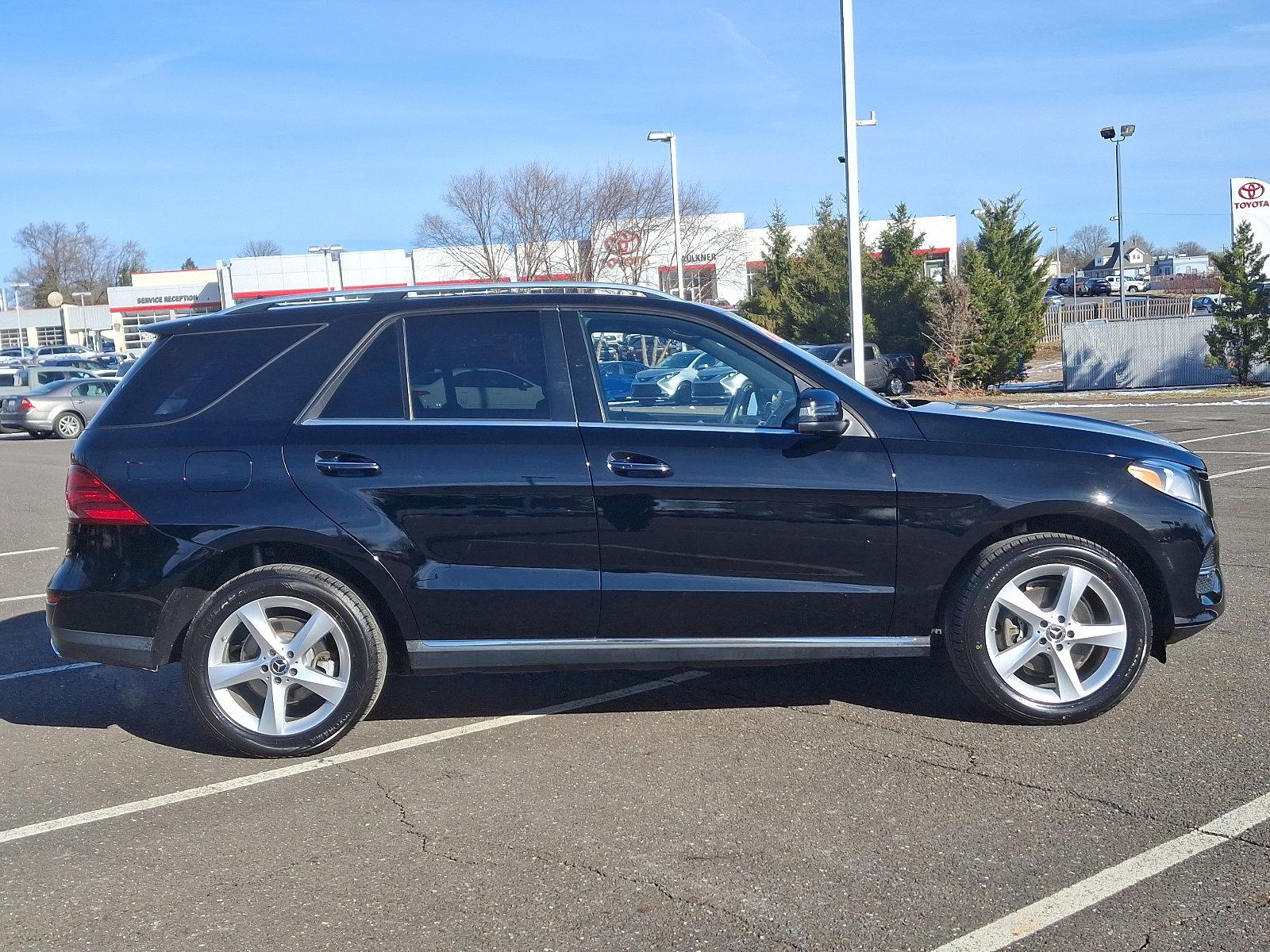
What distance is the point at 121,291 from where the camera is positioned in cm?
7362

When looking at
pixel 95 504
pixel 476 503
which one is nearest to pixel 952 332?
pixel 476 503

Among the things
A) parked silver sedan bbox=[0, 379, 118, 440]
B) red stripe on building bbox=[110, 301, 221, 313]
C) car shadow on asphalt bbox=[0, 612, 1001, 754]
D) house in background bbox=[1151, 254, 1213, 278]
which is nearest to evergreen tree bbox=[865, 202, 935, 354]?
parked silver sedan bbox=[0, 379, 118, 440]

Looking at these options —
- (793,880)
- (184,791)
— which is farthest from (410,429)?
(793,880)

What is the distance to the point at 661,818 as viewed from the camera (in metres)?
4.21

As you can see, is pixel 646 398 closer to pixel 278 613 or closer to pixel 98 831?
pixel 278 613

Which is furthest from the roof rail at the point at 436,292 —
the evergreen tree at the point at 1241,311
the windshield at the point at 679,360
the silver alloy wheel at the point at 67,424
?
the evergreen tree at the point at 1241,311

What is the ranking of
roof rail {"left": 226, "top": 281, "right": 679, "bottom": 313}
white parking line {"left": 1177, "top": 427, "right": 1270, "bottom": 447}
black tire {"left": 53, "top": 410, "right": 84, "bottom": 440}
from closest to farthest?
roof rail {"left": 226, "top": 281, "right": 679, "bottom": 313}
white parking line {"left": 1177, "top": 427, "right": 1270, "bottom": 447}
black tire {"left": 53, "top": 410, "right": 84, "bottom": 440}

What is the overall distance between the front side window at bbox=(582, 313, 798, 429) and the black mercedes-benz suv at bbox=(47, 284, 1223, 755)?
16mm

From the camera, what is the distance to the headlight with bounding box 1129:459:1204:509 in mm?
4973

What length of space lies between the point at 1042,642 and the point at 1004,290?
28834mm

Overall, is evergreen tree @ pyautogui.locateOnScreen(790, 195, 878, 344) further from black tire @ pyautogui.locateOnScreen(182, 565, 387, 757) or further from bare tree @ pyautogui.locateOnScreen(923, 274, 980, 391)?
black tire @ pyautogui.locateOnScreen(182, 565, 387, 757)

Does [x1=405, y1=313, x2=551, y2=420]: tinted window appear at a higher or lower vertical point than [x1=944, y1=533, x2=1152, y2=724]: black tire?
higher

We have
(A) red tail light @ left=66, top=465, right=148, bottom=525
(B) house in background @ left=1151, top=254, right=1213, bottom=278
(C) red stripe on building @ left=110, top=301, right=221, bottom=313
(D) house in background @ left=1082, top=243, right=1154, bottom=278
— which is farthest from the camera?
(B) house in background @ left=1151, top=254, right=1213, bottom=278

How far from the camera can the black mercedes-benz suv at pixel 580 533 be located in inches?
191
